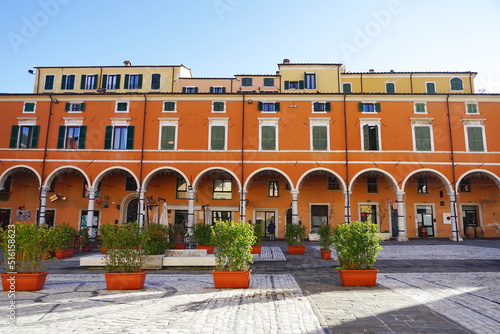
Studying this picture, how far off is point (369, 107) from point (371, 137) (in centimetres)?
230

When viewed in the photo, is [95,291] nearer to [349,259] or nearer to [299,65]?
[349,259]

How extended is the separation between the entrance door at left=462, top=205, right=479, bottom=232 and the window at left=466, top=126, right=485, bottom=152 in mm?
4869

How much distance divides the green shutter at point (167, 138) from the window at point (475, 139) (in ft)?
68.3

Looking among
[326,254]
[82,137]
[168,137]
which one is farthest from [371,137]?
[82,137]

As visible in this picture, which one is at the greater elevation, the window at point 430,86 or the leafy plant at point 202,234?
the window at point 430,86

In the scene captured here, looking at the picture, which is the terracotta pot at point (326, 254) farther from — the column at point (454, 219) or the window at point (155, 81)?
the window at point (155, 81)

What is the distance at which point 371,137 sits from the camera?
2398 centimetres

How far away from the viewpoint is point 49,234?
26.7 feet

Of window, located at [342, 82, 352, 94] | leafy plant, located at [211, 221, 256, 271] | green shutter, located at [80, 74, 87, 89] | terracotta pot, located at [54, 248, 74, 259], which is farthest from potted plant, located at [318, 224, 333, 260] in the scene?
green shutter, located at [80, 74, 87, 89]

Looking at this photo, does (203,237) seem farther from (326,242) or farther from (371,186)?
(371,186)

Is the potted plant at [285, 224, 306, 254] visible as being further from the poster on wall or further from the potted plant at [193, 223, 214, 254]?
the poster on wall

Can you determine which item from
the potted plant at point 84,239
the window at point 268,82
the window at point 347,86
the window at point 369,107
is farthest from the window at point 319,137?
the potted plant at point 84,239

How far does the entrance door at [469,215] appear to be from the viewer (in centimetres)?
2567

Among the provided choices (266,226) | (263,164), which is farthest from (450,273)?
(266,226)
